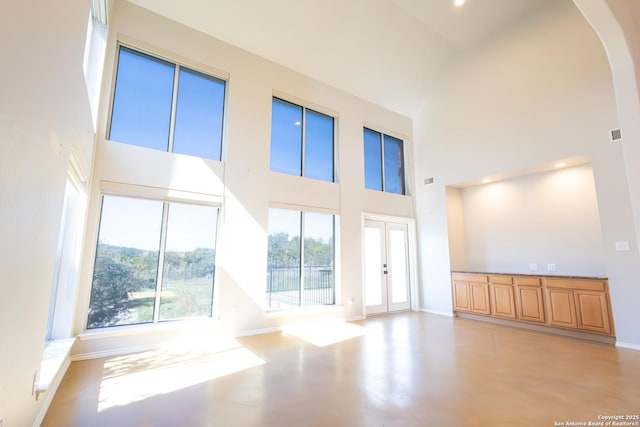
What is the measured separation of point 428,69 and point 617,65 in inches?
153

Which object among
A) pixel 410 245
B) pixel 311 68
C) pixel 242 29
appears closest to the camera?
pixel 242 29

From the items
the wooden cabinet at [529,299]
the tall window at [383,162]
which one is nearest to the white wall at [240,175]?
the tall window at [383,162]

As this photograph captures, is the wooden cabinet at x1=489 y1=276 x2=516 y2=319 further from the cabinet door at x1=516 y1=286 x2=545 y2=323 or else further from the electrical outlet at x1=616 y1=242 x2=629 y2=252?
the electrical outlet at x1=616 y1=242 x2=629 y2=252

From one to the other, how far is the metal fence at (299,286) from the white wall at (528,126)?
8.03 ft

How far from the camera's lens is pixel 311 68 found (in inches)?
222

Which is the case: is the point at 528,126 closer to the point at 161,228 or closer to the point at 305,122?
the point at 305,122

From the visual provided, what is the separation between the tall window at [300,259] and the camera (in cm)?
514

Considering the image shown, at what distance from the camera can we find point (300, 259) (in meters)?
5.44

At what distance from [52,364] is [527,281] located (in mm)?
6357

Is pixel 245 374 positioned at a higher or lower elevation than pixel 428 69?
lower

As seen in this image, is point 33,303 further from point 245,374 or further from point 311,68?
point 311,68

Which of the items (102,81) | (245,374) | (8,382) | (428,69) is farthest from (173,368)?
(428,69)

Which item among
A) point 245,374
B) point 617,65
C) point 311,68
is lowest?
point 245,374

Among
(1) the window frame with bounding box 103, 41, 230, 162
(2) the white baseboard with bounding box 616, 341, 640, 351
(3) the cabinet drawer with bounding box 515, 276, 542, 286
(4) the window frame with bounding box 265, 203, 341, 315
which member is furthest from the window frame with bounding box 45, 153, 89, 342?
(2) the white baseboard with bounding box 616, 341, 640, 351
